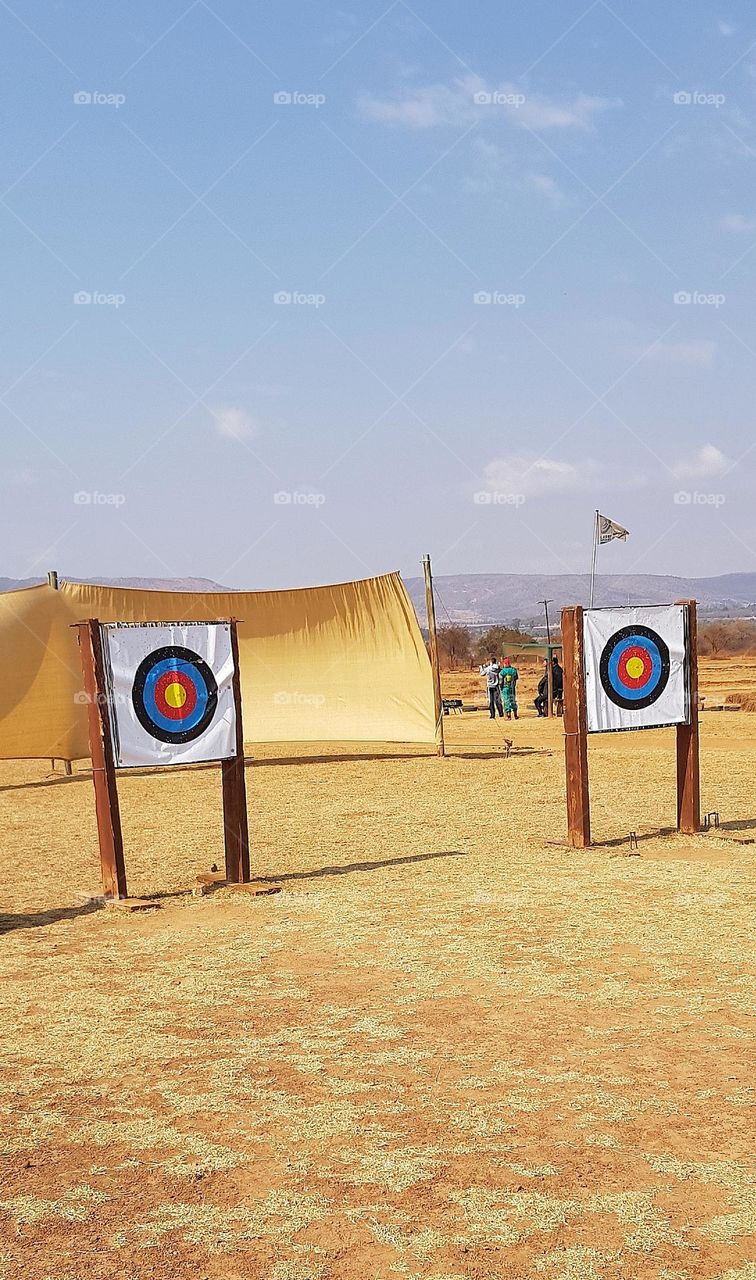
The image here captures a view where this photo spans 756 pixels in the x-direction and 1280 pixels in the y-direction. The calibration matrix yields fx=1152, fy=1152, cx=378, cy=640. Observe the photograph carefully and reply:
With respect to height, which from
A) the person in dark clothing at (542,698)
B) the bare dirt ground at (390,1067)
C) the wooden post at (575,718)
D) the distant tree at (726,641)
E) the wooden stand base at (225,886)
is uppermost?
the wooden post at (575,718)

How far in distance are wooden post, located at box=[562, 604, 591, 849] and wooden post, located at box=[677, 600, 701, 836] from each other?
0.99 metres

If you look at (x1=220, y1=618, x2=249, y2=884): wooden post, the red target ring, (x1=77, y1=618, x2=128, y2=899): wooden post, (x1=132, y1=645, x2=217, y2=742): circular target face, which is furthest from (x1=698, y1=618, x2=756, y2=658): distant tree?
(x1=77, y1=618, x2=128, y2=899): wooden post

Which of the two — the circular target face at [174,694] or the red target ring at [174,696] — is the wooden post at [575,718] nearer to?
the circular target face at [174,694]

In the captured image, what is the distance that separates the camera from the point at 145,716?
9.52 metres

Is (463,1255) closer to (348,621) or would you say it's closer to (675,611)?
(675,611)

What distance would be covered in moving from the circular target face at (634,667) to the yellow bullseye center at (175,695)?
3936mm

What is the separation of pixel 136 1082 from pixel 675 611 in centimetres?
779

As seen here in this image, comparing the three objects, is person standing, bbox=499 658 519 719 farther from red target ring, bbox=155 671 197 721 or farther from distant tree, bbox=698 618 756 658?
distant tree, bbox=698 618 756 658

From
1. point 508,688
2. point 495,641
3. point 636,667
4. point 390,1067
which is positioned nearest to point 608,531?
point 508,688

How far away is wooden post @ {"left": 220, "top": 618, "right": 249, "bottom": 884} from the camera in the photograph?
961cm

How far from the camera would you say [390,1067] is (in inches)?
205

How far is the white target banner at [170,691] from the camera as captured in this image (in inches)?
372

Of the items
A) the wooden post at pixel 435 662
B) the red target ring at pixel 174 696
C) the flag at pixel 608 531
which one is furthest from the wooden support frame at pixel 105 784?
the flag at pixel 608 531

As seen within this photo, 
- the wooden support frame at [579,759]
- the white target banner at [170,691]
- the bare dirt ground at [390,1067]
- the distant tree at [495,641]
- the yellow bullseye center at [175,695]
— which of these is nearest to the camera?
the bare dirt ground at [390,1067]
